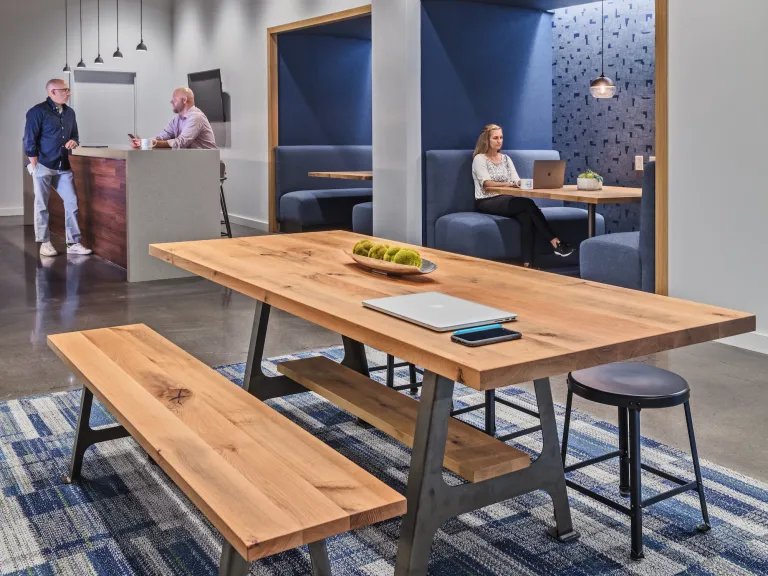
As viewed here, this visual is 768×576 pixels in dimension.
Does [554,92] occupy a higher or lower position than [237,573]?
higher

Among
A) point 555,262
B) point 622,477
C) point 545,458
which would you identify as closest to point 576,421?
point 622,477

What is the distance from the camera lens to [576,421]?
3385mm

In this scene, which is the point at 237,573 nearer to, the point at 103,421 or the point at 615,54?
the point at 103,421

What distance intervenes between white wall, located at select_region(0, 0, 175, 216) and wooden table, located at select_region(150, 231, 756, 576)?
9.93 m

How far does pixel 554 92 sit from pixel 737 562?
621 cm

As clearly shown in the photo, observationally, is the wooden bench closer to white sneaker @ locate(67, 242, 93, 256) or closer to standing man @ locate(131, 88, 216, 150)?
standing man @ locate(131, 88, 216, 150)

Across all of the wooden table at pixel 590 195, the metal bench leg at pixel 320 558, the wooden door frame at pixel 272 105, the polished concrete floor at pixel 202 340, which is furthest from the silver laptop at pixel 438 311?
the wooden door frame at pixel 272 105

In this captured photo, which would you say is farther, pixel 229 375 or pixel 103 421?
pixel 229 375

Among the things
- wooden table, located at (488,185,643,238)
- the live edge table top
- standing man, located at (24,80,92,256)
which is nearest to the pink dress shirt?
standing man, located at (24,80,92,256)

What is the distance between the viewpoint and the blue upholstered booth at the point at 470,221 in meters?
6.69

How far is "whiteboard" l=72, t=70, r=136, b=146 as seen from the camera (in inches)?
483

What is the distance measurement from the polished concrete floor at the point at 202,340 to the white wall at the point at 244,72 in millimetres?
3022

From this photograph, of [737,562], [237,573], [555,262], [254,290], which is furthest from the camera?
[555,262]

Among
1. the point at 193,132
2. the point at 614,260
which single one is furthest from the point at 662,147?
the point at 193,132
